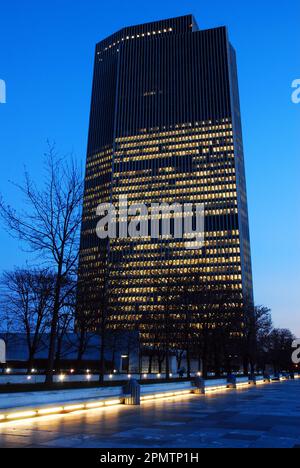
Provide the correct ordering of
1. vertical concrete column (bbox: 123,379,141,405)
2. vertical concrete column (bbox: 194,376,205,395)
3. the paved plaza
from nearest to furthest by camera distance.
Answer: the paved plaza → vertical concrete column (bbox: 123,379,141,405) → vertical concrete column (bbox: 194,376,205,395)

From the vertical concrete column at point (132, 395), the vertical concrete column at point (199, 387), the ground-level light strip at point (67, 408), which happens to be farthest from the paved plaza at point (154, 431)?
the vertical concrete column at point (199, 387)

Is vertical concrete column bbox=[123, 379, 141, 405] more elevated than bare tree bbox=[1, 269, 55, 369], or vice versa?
bare tree bbox=[1, 269, 55, 369]

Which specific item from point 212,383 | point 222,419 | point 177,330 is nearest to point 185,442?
point 222,419

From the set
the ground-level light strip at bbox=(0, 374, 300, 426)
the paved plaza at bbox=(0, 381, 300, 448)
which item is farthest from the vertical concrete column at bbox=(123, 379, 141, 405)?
the paved plaza at bbox=(0, 381, 300, 448)

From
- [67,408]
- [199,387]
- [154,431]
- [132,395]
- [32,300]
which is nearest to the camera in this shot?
[154,431]

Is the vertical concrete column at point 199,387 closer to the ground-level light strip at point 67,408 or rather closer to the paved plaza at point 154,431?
the ground-level light strip at point 67,408

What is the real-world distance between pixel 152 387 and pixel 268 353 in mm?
99724

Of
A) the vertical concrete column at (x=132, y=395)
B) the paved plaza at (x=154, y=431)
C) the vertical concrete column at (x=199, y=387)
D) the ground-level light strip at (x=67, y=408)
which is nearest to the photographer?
the paved plaza at (x=154, y=431)

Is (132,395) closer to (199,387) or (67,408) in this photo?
(67,408)

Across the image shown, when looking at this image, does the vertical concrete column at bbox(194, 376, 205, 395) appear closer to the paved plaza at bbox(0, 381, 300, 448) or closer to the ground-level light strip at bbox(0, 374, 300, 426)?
the ground-level light strip at bbox(0, 374, 300, 426)

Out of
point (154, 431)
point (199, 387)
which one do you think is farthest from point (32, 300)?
point (154, 431)

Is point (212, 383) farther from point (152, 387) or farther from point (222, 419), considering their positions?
point (222, 419)
